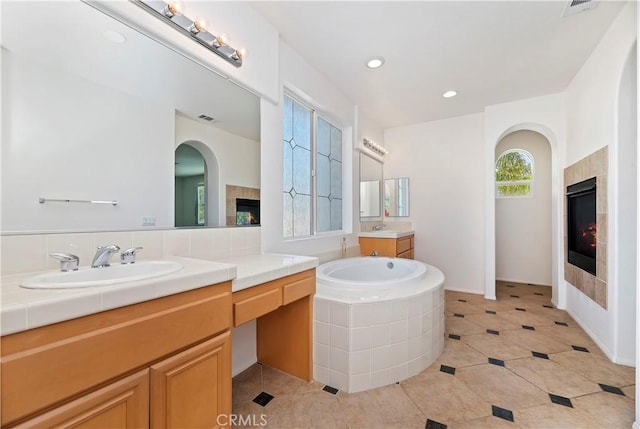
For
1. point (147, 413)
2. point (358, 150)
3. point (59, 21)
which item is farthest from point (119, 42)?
point (358, 150)

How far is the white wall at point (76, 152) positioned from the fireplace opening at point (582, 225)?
3.39 metres

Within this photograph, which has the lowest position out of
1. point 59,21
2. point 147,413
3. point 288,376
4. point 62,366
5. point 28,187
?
point 288,376

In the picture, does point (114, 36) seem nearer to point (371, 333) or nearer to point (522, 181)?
point (371, 333)

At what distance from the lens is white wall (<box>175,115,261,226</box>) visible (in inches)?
63.4

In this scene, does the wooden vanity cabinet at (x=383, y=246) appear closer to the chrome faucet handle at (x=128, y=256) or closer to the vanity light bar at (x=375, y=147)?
the vanity light bar at (x=375, y=147)

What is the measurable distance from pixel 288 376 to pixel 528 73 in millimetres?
3618

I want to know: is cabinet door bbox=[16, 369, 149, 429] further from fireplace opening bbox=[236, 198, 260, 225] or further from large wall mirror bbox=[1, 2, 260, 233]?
fireplace opening bbox=[236, 198, 260, 225]

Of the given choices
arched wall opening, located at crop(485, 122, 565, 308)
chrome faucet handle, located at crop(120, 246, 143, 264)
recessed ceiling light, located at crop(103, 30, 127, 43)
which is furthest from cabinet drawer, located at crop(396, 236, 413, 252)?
recessed ceiling light, located at crop(103, 30, 127, 43)

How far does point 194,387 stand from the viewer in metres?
1.05

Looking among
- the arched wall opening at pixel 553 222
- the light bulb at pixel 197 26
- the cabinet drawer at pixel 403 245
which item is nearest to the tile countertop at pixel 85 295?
the light bulb at pixel 197 26

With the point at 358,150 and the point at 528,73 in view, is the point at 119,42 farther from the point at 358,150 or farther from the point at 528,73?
the point at 528,73

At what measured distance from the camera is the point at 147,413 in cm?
91

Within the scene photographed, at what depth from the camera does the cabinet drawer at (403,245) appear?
357 cm

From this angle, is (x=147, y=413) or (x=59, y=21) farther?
(x=59, y=21)
